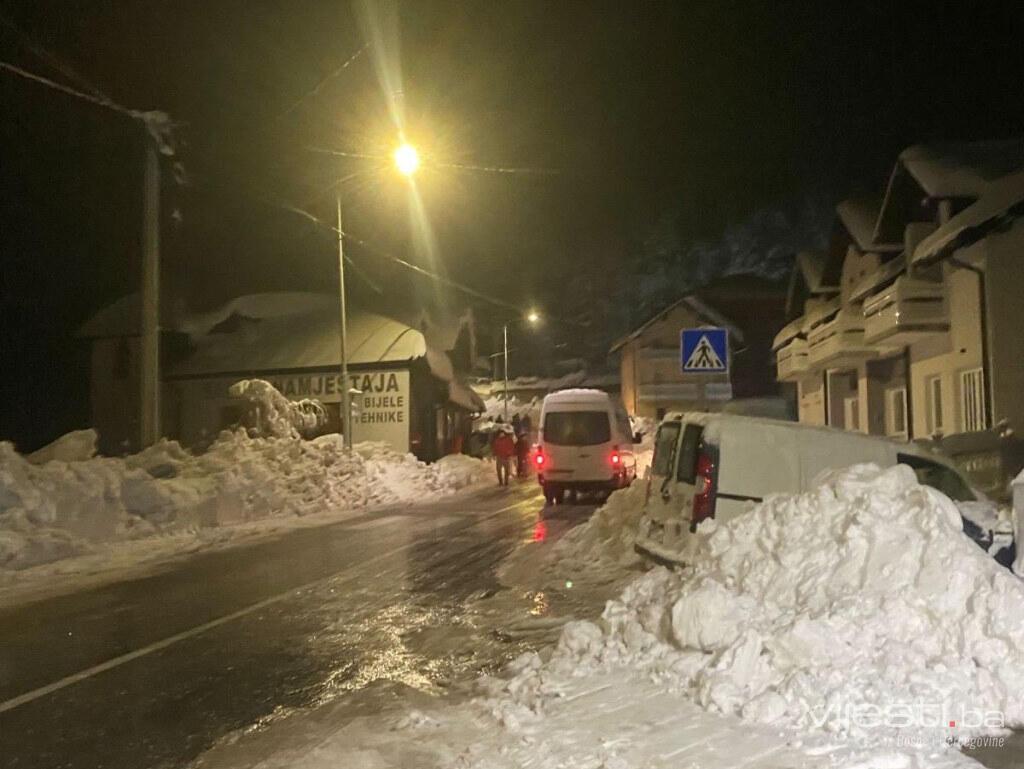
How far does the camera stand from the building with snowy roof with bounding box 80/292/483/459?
118ft

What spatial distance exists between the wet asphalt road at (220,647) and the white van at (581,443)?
704cm

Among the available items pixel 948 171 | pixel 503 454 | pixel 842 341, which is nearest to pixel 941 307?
pixel 948 171

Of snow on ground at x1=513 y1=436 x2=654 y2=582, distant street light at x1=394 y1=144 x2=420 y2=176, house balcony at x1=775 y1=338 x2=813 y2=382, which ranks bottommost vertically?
snow on ground at x1=513 y1=436 x2=654 y2=582

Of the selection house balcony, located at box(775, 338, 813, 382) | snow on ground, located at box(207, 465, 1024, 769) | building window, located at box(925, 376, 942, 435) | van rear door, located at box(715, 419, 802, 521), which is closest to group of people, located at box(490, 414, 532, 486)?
house balcony, located at box(775, 338, 813, 382)

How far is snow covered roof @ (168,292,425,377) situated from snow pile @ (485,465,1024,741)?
28.7m

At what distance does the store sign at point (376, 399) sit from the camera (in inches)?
1401

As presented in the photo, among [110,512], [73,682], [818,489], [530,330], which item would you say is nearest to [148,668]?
[73,682]

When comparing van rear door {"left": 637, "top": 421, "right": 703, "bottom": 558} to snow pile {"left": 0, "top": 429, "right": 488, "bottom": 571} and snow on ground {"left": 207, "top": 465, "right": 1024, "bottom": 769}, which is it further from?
snow pile {"left": 0, "top": 429, "right": 488, "bottom": 571}

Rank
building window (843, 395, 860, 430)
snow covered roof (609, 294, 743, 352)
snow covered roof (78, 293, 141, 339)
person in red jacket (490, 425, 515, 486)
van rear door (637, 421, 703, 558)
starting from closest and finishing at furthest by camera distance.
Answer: van rear door (637, 421, 703, 558), building window (843, 395, 860, 430), person in red jacket (490, 425, 515, 486), snow covered roof (78, 293, 141, 339), snow covered roof (609, 294, 743, 352)

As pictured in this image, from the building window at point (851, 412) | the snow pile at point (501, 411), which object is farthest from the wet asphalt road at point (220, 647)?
the snow pile at point (501, 411)

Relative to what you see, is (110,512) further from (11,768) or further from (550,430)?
(11,768)

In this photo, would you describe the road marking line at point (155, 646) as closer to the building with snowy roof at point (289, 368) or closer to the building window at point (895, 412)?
the building window at point (895, 412)

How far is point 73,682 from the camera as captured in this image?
7.24 m

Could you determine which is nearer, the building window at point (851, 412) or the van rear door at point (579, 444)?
the van rear door at point (579, 444)
